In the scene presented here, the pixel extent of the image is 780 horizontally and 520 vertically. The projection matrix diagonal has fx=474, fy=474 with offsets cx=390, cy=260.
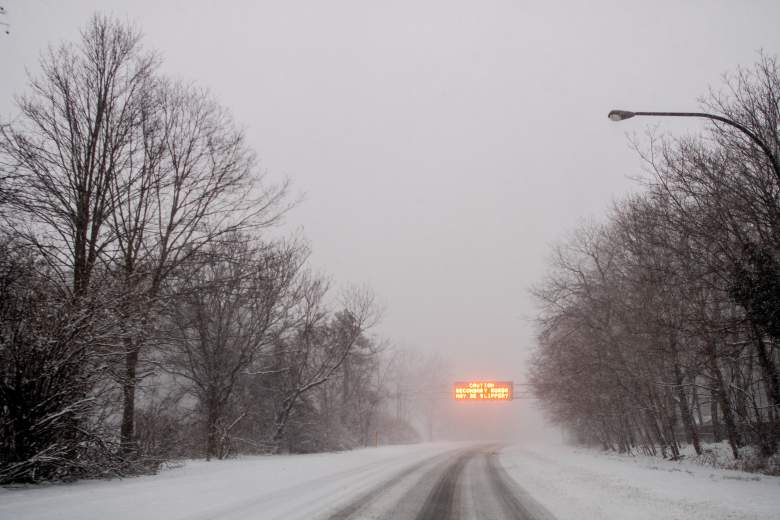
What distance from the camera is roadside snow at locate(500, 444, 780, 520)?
7.79m

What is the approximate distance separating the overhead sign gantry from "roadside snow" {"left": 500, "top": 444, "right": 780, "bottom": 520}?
114ft

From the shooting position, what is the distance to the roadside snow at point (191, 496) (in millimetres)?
6516

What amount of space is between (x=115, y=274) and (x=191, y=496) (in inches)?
203

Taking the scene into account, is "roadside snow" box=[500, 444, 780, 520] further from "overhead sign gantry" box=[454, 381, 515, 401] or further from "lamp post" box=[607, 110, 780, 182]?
"overhead sign gantry" box=[454, 381, 515, 401]

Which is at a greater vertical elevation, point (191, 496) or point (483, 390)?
point (191, 496)

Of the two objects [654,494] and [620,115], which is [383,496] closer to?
[654,494]

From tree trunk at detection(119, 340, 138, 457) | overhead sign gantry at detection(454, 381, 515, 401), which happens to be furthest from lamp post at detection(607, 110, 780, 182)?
overhead sign gantry at detection(454, 381, 515, 401)

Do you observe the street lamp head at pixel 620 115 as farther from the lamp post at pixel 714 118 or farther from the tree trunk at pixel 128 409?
the tree trunk at pixel 128 409

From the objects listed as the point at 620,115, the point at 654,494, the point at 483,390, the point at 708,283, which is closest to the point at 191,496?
the point at 654,494

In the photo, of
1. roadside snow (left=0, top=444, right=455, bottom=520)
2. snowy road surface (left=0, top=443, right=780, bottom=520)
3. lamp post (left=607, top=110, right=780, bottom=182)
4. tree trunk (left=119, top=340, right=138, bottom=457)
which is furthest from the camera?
tree trunk (left=119, top=340, right=138, bottom=457)

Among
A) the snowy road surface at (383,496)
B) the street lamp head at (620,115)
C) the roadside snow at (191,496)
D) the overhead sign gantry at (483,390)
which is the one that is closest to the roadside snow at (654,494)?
the snowy road surface at (383,496)

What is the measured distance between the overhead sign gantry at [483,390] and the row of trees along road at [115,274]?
106ft

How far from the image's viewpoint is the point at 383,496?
9773 millimetres

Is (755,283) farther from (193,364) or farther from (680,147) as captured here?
(193,364)
